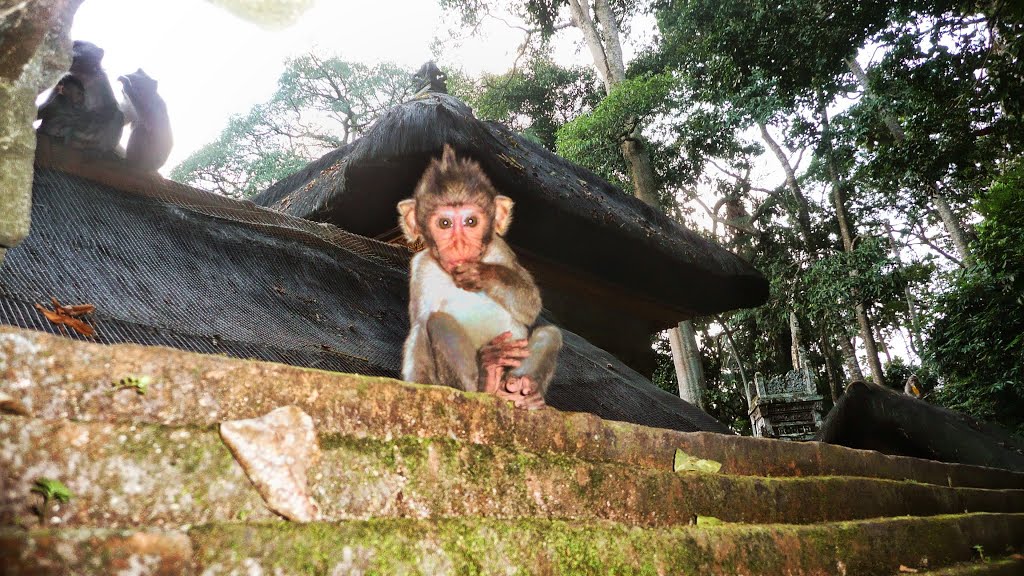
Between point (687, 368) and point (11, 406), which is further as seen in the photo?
point (687, 368)

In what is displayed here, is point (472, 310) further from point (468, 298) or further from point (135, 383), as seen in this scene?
point (135, 383)

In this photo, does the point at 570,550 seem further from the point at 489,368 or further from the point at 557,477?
the point at 489,368

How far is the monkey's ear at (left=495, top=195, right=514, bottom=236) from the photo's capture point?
3.14 metres

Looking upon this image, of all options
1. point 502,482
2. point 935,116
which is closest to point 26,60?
point 502,482

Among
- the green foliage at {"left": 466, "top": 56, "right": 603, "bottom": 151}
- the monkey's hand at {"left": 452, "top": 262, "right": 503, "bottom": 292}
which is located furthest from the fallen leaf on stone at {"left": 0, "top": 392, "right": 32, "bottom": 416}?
the green foliage at {"left": 466, "top": 56, "right": 603, "bottom": 151}

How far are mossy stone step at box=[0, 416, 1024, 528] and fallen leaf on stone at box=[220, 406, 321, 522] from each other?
2 centimetres

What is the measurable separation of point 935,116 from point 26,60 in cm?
1060

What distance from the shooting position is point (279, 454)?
116 centimetres

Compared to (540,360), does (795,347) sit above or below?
above

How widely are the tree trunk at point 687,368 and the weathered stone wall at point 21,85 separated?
13.4 meters

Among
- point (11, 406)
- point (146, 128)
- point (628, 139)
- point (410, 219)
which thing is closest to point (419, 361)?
point (410, 219)

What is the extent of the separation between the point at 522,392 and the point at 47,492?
73.2 inches

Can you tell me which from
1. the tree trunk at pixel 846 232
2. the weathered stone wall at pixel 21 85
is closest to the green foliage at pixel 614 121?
the tree trunk at pixel 846 232

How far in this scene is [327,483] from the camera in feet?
3.92
